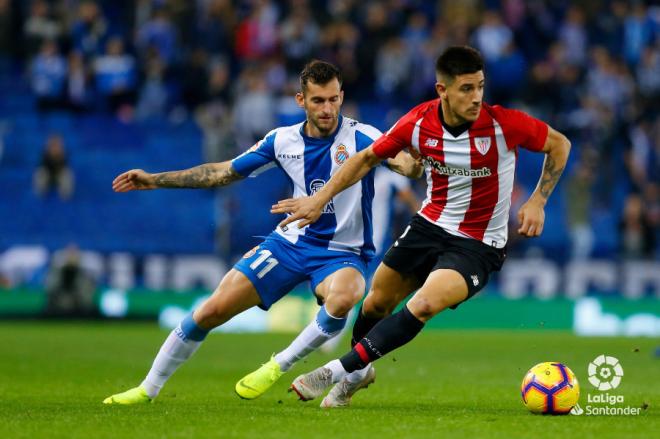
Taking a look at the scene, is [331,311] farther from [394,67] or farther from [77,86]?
[77,86]

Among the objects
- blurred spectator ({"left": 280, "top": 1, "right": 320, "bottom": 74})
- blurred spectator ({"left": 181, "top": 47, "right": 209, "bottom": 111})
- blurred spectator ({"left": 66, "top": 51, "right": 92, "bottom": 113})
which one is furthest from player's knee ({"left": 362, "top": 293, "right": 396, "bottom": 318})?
blurred spectator ({"left": 66, "top": 51, "right": 92, "bottom": 113})

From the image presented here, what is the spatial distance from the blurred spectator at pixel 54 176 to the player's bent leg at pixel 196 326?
1427 cm

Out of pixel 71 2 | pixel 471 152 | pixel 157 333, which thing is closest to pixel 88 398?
pixel 471 152

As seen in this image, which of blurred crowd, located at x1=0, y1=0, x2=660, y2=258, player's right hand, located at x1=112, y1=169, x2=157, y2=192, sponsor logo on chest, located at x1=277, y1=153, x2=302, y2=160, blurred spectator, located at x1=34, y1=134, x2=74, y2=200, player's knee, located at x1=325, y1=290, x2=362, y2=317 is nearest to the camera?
player's knee, located at x1=325, y1=290, x2=362, y2=317

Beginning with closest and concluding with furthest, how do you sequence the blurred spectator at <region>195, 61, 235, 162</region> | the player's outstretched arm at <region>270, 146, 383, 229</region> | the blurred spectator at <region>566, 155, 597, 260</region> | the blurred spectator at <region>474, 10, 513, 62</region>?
the player's outstretched arm at <region>270, 146, 383, 229</region>, the blurred spectator at <region>566, 155, 597, 260</region>, the blurred spectator at <region>195, 61, 235, 162</region>, the blurred spectator at <region>474, 10, 513, 62</region>

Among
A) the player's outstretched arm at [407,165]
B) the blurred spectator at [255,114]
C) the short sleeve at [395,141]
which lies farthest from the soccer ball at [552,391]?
the blurred spectator at [255,114]

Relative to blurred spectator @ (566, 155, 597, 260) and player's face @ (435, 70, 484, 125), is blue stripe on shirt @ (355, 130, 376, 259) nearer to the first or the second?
player's face @ (435, 70, 484, 125)

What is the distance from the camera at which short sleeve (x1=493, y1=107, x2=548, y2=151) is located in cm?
874

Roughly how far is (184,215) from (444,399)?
46.0 ft

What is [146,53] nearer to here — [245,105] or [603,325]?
[245,105]

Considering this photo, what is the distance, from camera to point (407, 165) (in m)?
9.27

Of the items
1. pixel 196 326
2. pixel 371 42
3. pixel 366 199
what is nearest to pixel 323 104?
pixel 366 199

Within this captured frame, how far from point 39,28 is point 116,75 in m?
2.14

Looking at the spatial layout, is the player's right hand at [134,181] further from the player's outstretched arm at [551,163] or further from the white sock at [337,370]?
the player's outstretched arm at [551,163]
